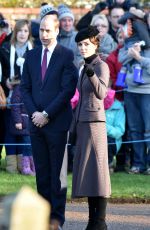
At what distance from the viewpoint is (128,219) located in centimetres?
682

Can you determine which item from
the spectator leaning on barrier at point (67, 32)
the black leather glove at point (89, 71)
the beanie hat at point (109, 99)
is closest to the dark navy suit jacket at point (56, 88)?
the black leather glove at point (89, 71)

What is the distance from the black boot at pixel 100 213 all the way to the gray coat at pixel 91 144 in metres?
0.09

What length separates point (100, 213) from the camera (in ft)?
19.2

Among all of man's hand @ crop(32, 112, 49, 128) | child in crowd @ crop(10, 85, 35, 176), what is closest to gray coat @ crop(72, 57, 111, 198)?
man's hand @ crop(32, 112, 49, 128)

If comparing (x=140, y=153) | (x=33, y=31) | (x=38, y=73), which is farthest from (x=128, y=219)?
(x=33, y=31)

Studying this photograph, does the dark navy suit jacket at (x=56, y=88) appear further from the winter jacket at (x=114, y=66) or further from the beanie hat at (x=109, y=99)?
the winter jacket at (x=114, y=66)

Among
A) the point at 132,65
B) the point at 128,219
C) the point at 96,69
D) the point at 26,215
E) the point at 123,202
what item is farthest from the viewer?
the point at 132,65

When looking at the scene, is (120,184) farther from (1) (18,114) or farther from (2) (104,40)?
(2) (104,40)

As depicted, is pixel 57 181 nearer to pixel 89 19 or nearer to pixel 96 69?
pixel 96 69

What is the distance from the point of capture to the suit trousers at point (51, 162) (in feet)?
19.8

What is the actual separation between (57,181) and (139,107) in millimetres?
3510

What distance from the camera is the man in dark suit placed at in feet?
19.8

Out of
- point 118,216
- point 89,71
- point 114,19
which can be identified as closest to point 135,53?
point 114,19

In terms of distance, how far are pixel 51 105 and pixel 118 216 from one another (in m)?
1.70
